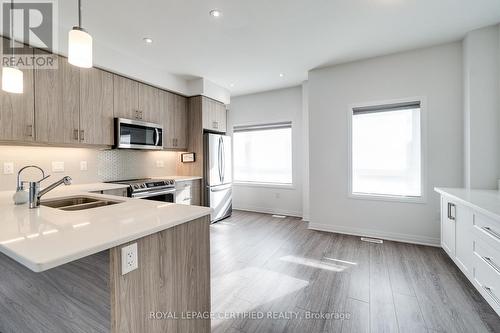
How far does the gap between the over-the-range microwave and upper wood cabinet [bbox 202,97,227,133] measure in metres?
0.92

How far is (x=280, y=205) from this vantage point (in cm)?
510

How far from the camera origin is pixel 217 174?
448 cm

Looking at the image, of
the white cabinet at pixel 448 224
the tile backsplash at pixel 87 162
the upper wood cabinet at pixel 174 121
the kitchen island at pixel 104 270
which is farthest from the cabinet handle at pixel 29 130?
the white cabinet at pixel 448 224

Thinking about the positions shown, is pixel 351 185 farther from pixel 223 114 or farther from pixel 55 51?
pixel 55 51

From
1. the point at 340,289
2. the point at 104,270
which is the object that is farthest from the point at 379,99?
the point at 104,270

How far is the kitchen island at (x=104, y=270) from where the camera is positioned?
89 centimetres

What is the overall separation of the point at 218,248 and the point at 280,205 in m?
2.26

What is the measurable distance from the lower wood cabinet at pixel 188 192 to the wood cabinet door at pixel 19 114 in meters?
1.91

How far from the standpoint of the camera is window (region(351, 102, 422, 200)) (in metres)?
3.34

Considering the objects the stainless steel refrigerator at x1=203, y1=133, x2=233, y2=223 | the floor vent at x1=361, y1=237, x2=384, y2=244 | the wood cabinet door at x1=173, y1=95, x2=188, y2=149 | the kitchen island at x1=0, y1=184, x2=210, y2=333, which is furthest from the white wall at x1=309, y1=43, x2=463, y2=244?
the kitchen island at x1=0, y1=184, x2=210, y2=333

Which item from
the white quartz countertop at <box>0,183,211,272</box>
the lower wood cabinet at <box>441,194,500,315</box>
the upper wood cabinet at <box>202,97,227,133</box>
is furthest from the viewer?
the upper wood cabinet at <box>202,97,227,133</box>

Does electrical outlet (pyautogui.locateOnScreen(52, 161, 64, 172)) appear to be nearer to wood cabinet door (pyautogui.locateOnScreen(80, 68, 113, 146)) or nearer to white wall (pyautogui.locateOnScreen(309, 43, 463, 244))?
wood cabinet door (pyautogui.locateOnScreen(80, 68, 113, 146))

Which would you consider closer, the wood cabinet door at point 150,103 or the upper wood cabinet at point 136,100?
the upper wood cabinet at point 136,100

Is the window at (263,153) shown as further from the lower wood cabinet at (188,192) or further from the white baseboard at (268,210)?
the lower wood cabinet at (188,192)
